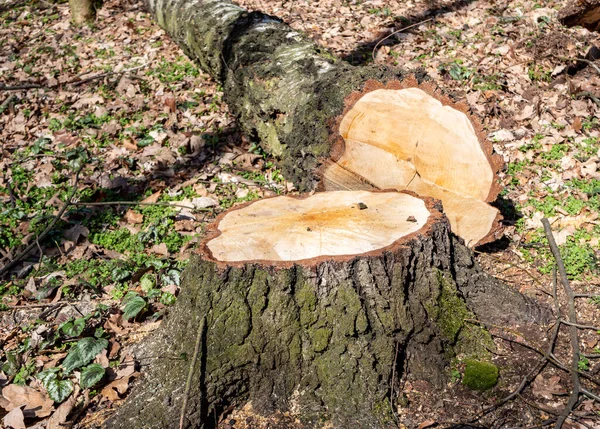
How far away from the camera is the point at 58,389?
3.01m

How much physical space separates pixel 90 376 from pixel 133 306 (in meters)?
0.56

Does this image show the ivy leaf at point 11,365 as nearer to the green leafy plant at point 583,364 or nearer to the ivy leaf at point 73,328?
the ivy leaf at point 73,328

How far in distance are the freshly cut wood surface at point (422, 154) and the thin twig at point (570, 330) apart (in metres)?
0.42

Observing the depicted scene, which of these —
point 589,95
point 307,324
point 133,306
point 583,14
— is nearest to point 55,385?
point 133,306

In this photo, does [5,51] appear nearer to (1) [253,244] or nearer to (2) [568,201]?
(1) [253,244]

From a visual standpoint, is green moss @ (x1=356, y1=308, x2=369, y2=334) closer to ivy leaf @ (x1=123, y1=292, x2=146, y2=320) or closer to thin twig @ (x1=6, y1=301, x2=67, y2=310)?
ivy leaf @ (x1=123, y1=292, x2=146, y2=320)

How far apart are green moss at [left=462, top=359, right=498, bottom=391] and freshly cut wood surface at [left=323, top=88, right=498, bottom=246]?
1.04m

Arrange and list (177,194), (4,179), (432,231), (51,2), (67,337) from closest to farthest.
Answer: (432,231) → (67,337) → (177,194) → (4,179) → (51,2)

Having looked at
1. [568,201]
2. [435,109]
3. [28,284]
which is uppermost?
[435,109]

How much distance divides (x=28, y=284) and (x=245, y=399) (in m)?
2.06

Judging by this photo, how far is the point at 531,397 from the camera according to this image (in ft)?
9.27

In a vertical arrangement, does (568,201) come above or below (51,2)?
below

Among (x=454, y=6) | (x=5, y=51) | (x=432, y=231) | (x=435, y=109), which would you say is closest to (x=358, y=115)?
(x=435, y=109)

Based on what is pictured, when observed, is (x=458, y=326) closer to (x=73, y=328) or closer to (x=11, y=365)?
(x=73, y=328)
